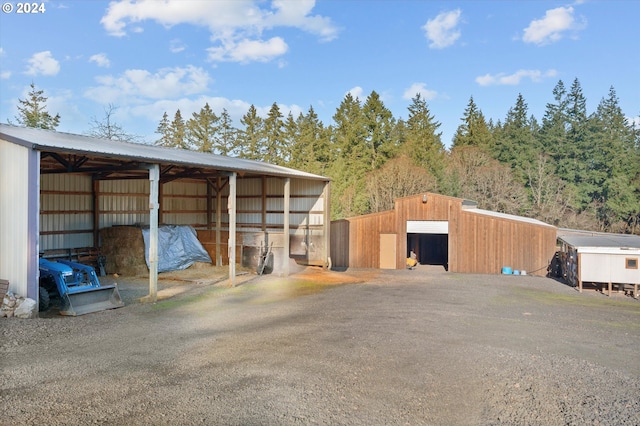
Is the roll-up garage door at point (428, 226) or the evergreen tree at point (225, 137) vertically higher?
the evergreen tree at point (225, 137)

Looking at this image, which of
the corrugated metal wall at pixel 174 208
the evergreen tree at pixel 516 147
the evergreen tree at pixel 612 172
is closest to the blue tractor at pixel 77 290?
the corrugated metal wall at pixel 174 208

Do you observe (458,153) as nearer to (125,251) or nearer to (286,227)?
(286,227)

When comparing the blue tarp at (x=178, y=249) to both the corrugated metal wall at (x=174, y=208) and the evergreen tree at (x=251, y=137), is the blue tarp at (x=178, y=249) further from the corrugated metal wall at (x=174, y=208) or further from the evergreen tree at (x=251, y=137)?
the evergreen tree at (x=251, y=137)

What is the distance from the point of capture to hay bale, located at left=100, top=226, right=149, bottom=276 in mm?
15394

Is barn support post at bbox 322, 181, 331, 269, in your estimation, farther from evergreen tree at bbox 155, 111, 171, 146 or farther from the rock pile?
evergreen tree at bbox 155, 111, 171, 146

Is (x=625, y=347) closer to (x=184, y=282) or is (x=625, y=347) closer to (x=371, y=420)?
(x=371, y=420)

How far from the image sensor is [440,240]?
27.7 m

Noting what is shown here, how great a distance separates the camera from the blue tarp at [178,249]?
16.6 metres

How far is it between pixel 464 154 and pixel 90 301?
34.5 metres

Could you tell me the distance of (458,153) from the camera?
1583 inches

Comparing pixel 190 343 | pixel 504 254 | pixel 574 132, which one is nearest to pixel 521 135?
pixel 574 132

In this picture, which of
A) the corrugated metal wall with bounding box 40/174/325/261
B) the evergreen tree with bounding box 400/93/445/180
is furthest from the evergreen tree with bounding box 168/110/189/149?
the corrugated metal wall with bounding box 40/174/325/261

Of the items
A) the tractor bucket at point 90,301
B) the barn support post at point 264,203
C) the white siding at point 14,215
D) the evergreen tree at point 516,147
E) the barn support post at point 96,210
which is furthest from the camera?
the evergreen tree at point 516,147

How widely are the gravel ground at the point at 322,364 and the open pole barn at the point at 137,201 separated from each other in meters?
1.99
